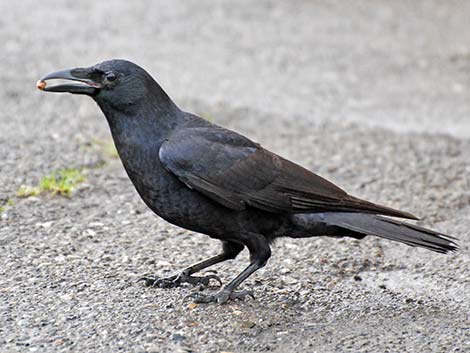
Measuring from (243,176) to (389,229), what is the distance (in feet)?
3.01

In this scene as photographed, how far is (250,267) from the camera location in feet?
17.6

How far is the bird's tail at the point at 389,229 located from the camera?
5207 mm

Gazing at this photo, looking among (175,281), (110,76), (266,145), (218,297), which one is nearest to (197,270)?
(175,281)

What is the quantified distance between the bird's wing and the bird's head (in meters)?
0.33

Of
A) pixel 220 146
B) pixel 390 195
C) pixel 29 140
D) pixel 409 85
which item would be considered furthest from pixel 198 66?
pixel 220 146

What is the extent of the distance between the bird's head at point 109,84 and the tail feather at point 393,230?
1.33 metres

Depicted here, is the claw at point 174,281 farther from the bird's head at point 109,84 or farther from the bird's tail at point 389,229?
the bird's head at point 109,84

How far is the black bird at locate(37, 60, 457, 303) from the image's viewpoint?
5.10 metres

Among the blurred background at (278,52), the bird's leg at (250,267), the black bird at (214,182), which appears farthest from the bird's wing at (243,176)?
the blurred background at (278,52)

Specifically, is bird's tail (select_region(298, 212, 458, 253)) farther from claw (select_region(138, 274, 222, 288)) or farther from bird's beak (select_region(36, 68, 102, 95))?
bird's beak (select_region(36, 68, 102, 95))

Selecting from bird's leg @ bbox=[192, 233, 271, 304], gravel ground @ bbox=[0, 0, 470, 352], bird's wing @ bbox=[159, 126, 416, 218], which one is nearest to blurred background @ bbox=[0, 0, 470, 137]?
gravel ground @ bbox=[0, 0, 470, 352]

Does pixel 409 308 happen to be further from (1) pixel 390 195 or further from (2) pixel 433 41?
(2) pixel 433 41

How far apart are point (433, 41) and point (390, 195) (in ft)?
19.0

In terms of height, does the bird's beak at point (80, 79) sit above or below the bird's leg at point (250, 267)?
above
